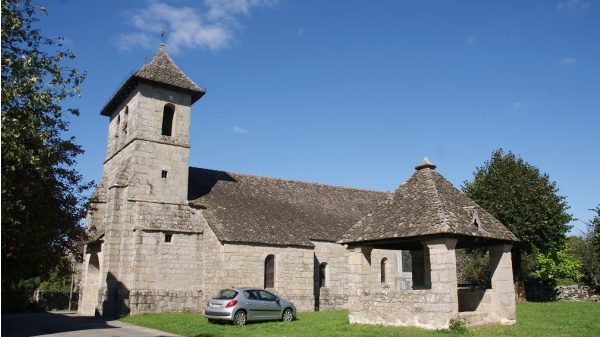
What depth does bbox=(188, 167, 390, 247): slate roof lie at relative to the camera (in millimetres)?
25456

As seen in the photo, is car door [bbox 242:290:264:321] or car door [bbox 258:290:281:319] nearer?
car door [bbox 242:290:264:321]

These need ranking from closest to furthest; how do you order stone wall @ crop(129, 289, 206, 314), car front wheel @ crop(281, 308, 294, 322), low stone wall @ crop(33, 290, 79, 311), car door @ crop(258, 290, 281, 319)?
car door @ crop(258, 290, 281, 319), car front wheel @ crop(281, 308, 294, 322), stone wall @ crop(129, 289, 206, 314), low stone wall @ crop(33, 290, 79, 311)

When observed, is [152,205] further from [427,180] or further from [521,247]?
[521,247]

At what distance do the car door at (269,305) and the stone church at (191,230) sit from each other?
9.37 feet

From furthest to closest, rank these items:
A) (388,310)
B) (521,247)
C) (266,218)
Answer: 1. (521,247)
2. (266,218)
3. (388,310)

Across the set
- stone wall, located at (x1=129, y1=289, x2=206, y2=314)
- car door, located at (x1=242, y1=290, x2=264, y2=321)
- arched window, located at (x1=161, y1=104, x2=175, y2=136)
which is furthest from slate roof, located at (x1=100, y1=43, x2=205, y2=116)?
car door, located at (x1=242, y1=290, x2=264, y2=321)

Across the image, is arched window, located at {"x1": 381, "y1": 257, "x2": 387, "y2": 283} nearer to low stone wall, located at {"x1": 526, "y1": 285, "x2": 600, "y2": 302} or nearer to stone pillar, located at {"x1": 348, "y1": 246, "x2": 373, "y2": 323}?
low stone wall, located at {"x1": 526, "y1": 285, "x2": 600, "y2": 302}

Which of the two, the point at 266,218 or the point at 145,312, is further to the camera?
the point at 266,218

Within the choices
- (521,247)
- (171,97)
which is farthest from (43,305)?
(521,247)

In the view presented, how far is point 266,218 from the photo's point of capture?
27297 mm

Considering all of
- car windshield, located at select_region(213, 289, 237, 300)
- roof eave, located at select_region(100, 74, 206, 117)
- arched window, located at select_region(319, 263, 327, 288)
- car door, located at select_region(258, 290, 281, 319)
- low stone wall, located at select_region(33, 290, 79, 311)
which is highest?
roof eave, located at select_region(100, 74, 206, 117)

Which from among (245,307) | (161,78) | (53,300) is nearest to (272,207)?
(161,78)

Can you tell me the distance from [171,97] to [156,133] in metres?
2.40

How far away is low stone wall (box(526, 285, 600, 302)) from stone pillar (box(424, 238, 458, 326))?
73.0 feet
